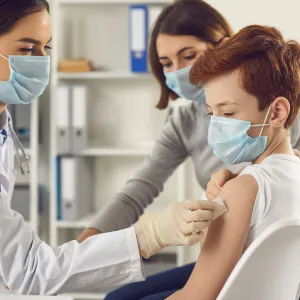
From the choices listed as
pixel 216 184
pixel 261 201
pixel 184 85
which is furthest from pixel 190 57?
pixel 261 201

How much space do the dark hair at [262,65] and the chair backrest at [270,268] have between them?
0.33 metres

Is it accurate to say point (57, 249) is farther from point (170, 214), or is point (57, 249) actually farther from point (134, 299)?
point (134, 299)

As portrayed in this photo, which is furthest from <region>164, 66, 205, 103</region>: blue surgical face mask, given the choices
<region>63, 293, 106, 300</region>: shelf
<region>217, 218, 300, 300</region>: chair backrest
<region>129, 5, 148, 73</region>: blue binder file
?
<region>63, 293, 106, 300</region>: shelf

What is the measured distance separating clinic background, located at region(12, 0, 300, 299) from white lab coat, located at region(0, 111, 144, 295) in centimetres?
196

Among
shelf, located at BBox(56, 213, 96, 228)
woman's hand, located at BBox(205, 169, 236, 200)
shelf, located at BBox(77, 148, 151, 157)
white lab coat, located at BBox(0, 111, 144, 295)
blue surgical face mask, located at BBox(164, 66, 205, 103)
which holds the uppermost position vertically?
blue surgical face mask, located at BBox(164, 66, 205, 103)

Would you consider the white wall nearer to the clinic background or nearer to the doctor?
the clinic background

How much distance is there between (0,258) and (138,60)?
7.10 feet

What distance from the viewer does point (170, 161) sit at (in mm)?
2092

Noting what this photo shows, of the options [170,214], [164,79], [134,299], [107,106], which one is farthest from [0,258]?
[107,106]

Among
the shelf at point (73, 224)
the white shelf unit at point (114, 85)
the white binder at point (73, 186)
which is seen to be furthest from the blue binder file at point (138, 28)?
the shelf at point (73, 224)

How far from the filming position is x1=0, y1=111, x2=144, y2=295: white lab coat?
1.32m

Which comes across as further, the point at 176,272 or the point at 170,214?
the point at 176,272

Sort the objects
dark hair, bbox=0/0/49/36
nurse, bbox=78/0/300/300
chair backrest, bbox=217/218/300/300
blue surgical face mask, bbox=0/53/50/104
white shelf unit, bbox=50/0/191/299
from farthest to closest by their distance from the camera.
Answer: white shelf unit, bbox=50/0/191/299, nurse, bbox=78/0/300/300, blue surgical face mask, bbox=0/53/50/104, dark hair, bbox=0/0/49/36, chair backrest, bbox=217/218/300/300

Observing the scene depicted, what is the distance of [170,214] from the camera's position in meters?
1.26
